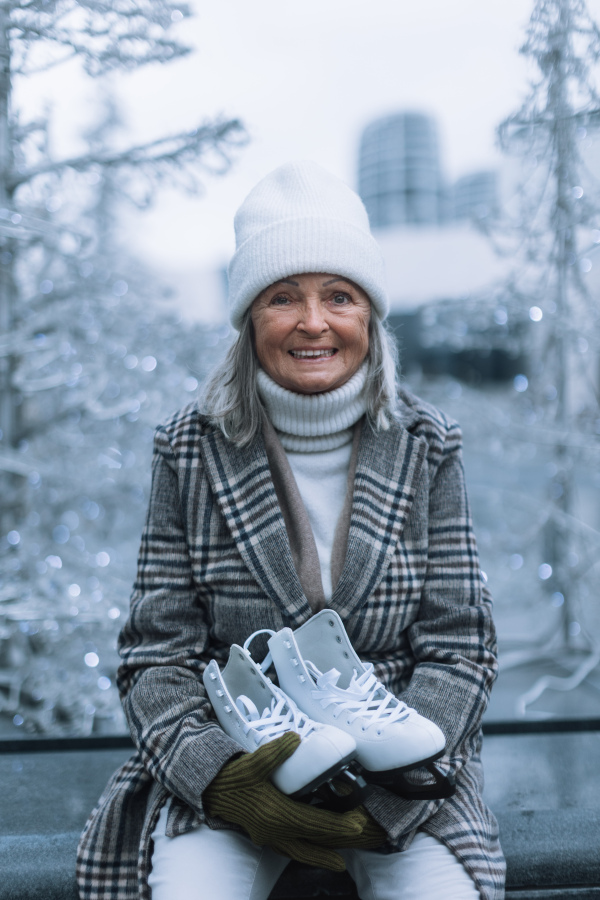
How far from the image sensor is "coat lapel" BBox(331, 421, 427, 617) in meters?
1.46

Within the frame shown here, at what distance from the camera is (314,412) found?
155cm

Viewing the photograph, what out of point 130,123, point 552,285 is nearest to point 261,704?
point 552,285

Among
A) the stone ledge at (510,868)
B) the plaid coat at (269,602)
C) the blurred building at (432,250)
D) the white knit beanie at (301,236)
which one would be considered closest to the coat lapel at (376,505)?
the plaid coat at (269,602)

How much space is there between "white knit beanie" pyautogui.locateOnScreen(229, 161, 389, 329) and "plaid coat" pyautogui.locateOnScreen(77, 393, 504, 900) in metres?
0.31

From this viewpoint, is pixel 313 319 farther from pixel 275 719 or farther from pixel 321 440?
pixel 275 719

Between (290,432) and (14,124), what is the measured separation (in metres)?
1.74

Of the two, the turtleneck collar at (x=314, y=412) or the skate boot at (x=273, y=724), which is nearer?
the skate boot at (x=273, y=724)

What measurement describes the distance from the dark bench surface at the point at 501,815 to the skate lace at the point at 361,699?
0.48 m

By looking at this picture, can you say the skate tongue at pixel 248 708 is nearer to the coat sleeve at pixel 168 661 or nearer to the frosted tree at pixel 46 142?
the coat sleeve at pixel 168 661

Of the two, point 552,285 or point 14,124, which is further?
point 552,285

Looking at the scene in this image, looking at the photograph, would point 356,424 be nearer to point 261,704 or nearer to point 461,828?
point 261,704

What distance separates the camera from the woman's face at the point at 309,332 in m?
1.51

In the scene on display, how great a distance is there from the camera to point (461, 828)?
132 cm

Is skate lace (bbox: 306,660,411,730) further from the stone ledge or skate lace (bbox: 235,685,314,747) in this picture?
the stone ledge
